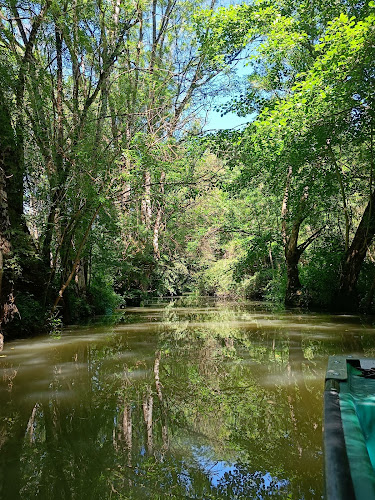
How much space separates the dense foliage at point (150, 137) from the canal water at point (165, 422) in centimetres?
302

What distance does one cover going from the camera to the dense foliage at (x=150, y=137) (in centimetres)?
898

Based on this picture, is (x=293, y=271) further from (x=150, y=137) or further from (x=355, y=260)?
(x=150, y=137)

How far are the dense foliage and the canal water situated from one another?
3017 millimetres

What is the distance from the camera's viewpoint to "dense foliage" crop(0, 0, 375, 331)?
29.5 ft

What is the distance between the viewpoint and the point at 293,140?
11.0 m

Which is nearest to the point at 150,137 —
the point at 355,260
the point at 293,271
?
the point at 355,260

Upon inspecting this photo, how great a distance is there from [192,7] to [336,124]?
31.9 feet

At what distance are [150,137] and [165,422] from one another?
8.04 meters

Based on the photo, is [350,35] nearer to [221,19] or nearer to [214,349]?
[221,19]

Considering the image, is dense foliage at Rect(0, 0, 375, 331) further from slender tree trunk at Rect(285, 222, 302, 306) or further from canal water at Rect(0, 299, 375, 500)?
canal water at Rect(0, 299, 375, 500)

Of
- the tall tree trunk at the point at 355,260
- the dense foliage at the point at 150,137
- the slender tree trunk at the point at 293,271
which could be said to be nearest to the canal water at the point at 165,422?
the dense foliage at the point at 150,137

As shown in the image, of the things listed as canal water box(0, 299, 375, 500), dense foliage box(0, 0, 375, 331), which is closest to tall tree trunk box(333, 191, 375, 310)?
dense foliage box(0, 0, 375, 331)

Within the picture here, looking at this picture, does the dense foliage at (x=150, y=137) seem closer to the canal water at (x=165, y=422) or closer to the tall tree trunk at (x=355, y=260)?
Answer: the tall tree trunk at (x=355, y=260)

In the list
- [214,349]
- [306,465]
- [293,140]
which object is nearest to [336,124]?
[293,140]
